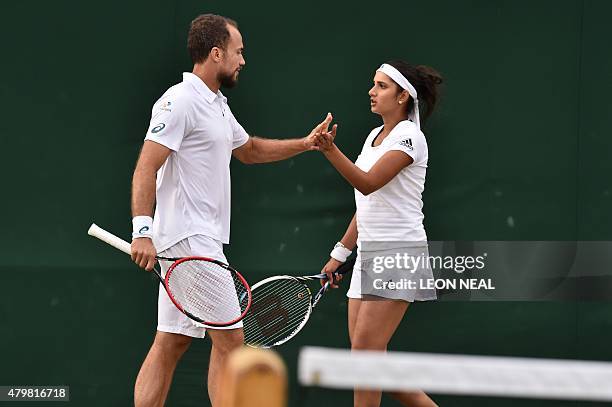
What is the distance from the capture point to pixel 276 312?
426 centimetres

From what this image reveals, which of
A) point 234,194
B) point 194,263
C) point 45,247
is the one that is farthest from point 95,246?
point 194,263

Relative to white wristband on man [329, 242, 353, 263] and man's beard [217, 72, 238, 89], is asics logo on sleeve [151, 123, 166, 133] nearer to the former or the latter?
man's beard [217, 72, 238, 89]

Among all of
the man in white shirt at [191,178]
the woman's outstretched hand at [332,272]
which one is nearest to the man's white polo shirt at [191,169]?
the man in white shirt at [191,178]

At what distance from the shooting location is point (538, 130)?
473 centimetres

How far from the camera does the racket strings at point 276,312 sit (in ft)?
13.9

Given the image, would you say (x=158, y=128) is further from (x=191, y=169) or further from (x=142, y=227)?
(x=142, y=227)

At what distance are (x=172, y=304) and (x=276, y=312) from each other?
489 mm

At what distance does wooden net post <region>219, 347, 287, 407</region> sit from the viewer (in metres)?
1.75

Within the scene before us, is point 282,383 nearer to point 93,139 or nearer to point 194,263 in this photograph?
point 194,263

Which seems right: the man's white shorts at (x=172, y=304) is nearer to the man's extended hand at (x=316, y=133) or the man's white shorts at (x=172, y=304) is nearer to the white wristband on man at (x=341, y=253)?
the man's extended hand at (x=316, y=133)

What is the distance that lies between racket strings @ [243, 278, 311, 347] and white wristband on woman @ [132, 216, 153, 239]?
0.71 metres

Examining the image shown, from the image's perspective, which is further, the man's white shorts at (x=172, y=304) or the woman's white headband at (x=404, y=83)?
the woman's white headband at (x=404, y=83)

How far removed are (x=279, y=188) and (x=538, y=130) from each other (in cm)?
112

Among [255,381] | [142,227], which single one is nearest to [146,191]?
[142,227]
